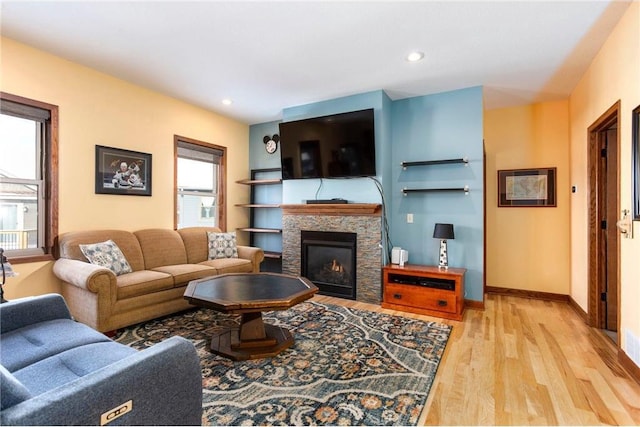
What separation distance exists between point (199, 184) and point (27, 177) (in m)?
2.09

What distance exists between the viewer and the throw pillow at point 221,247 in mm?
4305

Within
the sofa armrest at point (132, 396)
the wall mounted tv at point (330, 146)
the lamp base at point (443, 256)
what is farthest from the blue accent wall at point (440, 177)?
the sofa armrest at point (132, 396)

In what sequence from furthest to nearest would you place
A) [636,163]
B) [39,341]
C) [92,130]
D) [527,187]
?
[527,187]
[92,130]
[636,163]
[39,341]

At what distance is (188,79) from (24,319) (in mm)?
2888

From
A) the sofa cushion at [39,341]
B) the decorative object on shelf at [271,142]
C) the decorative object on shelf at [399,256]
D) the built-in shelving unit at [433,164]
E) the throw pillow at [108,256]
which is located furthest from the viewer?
the decorative object on shelf at [271,142]

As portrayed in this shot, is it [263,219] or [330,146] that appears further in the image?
[263,219]

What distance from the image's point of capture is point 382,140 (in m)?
4.02

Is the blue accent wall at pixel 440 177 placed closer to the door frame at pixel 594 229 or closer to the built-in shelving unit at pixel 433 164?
the built-in shelving unit at pixel 433 164

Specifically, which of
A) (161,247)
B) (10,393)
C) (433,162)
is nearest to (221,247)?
(161,247)

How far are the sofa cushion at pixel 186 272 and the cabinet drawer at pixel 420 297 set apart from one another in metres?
2.13

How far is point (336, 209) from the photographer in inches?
164

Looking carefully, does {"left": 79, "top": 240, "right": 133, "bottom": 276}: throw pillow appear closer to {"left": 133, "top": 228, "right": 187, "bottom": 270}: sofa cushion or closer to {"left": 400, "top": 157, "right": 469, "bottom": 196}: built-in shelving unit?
{"left": 133, "top": 228, "right": 187, "bottom": 270}: sofa cushion

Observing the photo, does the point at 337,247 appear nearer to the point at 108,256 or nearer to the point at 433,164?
the point at 433,164

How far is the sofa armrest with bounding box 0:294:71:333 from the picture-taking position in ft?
5.78
